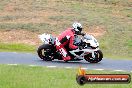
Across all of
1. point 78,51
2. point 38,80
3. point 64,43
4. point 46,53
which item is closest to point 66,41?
point 64,43

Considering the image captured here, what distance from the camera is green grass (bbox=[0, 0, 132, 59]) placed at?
101 ft

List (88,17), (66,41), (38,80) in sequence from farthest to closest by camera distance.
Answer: (88,17), (66,41), (38,80)

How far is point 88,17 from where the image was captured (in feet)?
121

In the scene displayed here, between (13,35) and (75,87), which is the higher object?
(75,87)

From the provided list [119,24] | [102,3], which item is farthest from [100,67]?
[102,3]

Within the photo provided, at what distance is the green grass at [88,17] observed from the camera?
3082 cm

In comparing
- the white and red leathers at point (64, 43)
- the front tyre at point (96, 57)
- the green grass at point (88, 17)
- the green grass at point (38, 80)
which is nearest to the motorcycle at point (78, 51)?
the front tyre at point (96, 57)

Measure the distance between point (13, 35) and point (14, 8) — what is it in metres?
7.98

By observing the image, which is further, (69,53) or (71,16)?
(71,16)

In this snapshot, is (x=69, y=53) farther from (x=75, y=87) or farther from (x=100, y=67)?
(x=75, y=87)

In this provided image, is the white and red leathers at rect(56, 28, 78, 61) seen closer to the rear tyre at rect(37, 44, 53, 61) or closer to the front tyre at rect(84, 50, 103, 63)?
the rear tyre at rect(37, 44, 53, 61)

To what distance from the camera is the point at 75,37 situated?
66.5 ft

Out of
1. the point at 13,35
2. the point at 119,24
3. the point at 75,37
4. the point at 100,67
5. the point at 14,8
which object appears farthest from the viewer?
the point at 14,8

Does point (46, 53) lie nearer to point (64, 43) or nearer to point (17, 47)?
point (64, 43)
